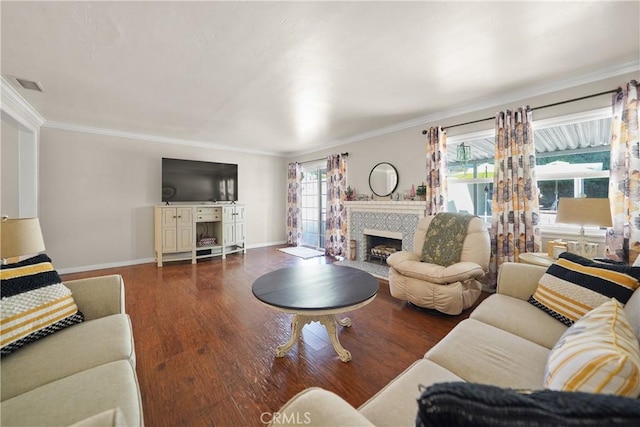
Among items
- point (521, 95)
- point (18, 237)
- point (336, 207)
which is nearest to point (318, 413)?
point (18, 237)

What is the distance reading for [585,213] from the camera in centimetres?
212

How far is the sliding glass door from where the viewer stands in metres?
5.98

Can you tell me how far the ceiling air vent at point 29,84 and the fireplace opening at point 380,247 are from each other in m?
4.62

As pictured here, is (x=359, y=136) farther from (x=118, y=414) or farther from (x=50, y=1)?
(x=118, y=414)

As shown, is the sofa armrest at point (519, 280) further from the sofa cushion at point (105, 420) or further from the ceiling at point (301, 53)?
the sofa cushion at point (105, 420)

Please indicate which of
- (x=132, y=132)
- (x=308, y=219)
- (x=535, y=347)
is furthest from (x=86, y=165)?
(x=535, y=347)

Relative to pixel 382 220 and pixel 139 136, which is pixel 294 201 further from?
pixel 139 136

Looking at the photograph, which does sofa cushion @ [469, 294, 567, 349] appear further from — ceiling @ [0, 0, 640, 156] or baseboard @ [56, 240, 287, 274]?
baseboard @ [56, 240, 287, 274]

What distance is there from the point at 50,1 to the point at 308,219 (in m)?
5.28

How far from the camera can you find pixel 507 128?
292 cm

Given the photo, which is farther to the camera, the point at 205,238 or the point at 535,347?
the point at 205,238

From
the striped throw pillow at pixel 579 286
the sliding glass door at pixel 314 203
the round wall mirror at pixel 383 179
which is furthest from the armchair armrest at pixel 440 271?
the sliding glass door at pixel 314 203

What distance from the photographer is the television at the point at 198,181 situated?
4673 millimetres

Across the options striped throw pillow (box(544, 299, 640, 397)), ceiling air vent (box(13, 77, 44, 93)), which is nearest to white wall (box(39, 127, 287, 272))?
ceiling air vent (box(13, 77, 44, 93))
